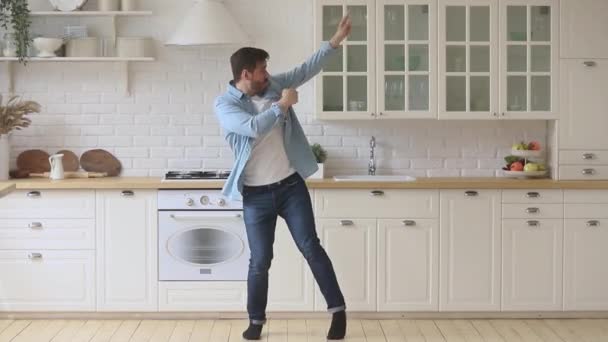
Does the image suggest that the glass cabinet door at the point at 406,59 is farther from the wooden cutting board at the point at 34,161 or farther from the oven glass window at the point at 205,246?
the wooden cutting board at the point at 34,161

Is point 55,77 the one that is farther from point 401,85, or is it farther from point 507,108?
point 507,108

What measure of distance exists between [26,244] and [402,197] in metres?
2.18

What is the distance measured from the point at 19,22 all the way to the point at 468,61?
2.68 metres

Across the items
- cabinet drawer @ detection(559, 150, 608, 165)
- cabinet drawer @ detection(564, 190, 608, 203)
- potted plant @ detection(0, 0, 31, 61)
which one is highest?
potted plant @ detection(0, 0, 31, 61)

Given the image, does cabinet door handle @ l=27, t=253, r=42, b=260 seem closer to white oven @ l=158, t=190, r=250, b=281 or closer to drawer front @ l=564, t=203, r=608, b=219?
white oven @ l=158, t=190, r=250, b=281

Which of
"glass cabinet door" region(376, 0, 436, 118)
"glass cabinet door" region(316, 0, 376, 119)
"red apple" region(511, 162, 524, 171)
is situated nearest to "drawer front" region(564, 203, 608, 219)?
"red apple" region(511, 162, 524, 171)

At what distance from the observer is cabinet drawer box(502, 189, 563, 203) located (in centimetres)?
538

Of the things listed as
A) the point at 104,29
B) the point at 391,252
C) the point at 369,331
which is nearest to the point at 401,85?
the point at 391,252

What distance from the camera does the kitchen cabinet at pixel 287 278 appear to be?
17.6ft

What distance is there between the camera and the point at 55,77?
5.89 m

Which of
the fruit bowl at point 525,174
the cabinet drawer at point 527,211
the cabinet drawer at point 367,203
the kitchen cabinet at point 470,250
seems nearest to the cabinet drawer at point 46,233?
the cabinet drawer at point 367,203

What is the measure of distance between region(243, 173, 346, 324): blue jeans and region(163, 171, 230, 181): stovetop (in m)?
0.69

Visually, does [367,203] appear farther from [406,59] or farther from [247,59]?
[247,59]

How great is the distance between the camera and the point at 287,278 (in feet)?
17.6
